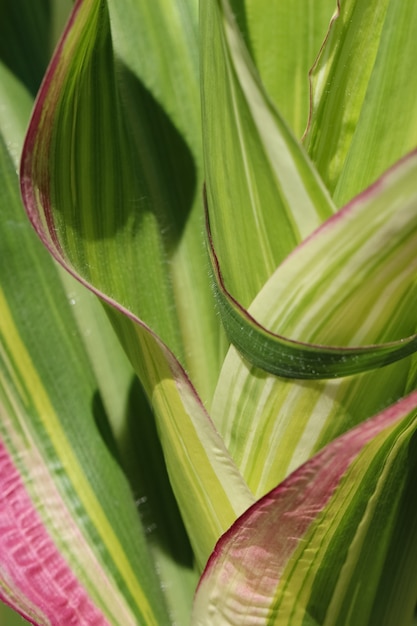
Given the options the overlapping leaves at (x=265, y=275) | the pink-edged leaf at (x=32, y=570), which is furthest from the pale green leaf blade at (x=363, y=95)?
the pink-edged leaf at (x=32, y=570)

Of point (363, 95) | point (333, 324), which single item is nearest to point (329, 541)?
point (333, 324)

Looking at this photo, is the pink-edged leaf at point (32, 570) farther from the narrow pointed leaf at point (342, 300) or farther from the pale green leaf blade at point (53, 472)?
the narrow pointed leaf at point (342, 300)

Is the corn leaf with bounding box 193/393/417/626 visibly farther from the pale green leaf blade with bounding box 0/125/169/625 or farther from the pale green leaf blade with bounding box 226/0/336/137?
the pale green leaf blade with bounding box 226/0/336/137

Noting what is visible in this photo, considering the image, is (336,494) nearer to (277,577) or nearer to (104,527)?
(277,577)

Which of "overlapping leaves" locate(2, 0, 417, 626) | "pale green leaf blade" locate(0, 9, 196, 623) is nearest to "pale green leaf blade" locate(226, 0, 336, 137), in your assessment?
"overlapping leaves" locate(2, 0, 417, 626)

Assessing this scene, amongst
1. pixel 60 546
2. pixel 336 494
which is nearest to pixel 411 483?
pixel 336 494

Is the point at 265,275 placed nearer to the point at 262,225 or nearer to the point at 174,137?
the point at 262,225
